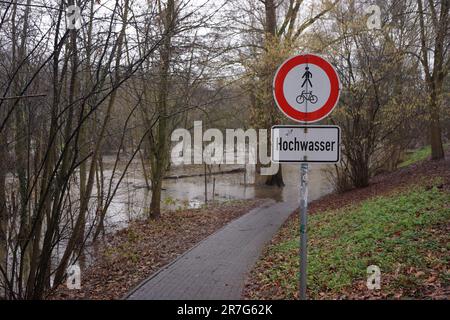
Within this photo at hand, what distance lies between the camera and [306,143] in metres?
3.60

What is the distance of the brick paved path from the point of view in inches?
260

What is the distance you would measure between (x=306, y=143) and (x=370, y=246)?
3.79 metres

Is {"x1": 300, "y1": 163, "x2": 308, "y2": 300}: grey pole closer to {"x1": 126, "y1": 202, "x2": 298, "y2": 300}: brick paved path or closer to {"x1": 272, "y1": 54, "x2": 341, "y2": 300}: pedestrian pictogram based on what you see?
{"x1": 272, "y1": 54, "x2": 341, "y2": 300}: pedestrian pictogram

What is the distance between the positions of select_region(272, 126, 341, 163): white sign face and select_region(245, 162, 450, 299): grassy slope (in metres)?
2.47

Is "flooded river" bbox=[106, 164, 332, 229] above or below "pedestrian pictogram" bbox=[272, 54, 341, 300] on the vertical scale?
below

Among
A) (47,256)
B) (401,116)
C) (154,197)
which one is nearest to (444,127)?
(401,116)

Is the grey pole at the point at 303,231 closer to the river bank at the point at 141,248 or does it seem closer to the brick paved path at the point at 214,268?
the brick paved path at the point at 214,268

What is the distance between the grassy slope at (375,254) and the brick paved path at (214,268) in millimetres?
428

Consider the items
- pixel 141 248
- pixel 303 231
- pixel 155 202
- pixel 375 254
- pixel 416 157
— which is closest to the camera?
pixel 303 231

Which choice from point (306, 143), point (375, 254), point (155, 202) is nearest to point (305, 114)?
point (306, 143)

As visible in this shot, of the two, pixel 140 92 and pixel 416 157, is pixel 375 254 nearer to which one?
pixel 140 92

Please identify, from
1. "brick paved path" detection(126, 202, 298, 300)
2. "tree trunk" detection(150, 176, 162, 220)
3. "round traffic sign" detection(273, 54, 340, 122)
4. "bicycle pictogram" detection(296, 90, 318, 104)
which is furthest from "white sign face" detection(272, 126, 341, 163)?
"tree trunk" detection(150, 176, 162, 220)

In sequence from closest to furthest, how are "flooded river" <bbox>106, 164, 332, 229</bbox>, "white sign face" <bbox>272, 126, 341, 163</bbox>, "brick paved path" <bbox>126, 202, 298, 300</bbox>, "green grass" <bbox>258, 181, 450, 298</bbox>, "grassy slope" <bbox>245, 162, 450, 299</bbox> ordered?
"white sign face" <bbox>272, 126, 341, 163</bbox> → "grassy slope" <bbox>245, 162, 450, 299</bbox> → "green grass" <bbox>258, 181, 450, 298</bbox> → "brick paved path" <bbox>126, 202, 298, 300</bbox> → "flooded river" <bbox>106, 164, 332, 229</bbox>

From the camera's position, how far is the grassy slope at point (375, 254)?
16.5ft
